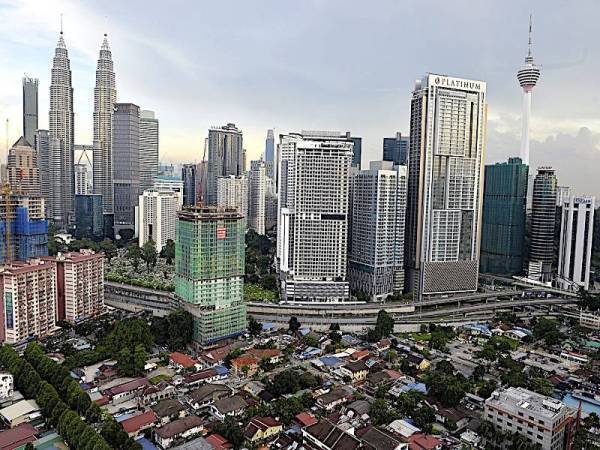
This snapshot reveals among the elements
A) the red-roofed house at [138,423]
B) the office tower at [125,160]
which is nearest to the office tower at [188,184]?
the office tower at [125,160]

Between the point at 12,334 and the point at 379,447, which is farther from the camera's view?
the point at 12,334

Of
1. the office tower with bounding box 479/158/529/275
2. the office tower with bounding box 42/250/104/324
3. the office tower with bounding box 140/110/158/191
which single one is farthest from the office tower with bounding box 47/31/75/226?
the office tower with bounding box 479/158/529/275

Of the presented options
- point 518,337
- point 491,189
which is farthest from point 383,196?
point 491,189

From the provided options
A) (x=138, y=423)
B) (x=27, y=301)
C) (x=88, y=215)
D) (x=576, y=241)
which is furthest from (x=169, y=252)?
(x=576, y=241)

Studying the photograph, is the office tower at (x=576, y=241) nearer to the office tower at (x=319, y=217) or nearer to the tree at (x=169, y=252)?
the office tower at (x=319, y=217)

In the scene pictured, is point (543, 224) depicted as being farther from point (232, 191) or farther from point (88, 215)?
point (88, 215)

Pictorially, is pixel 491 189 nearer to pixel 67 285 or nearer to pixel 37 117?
pixel 67 285
